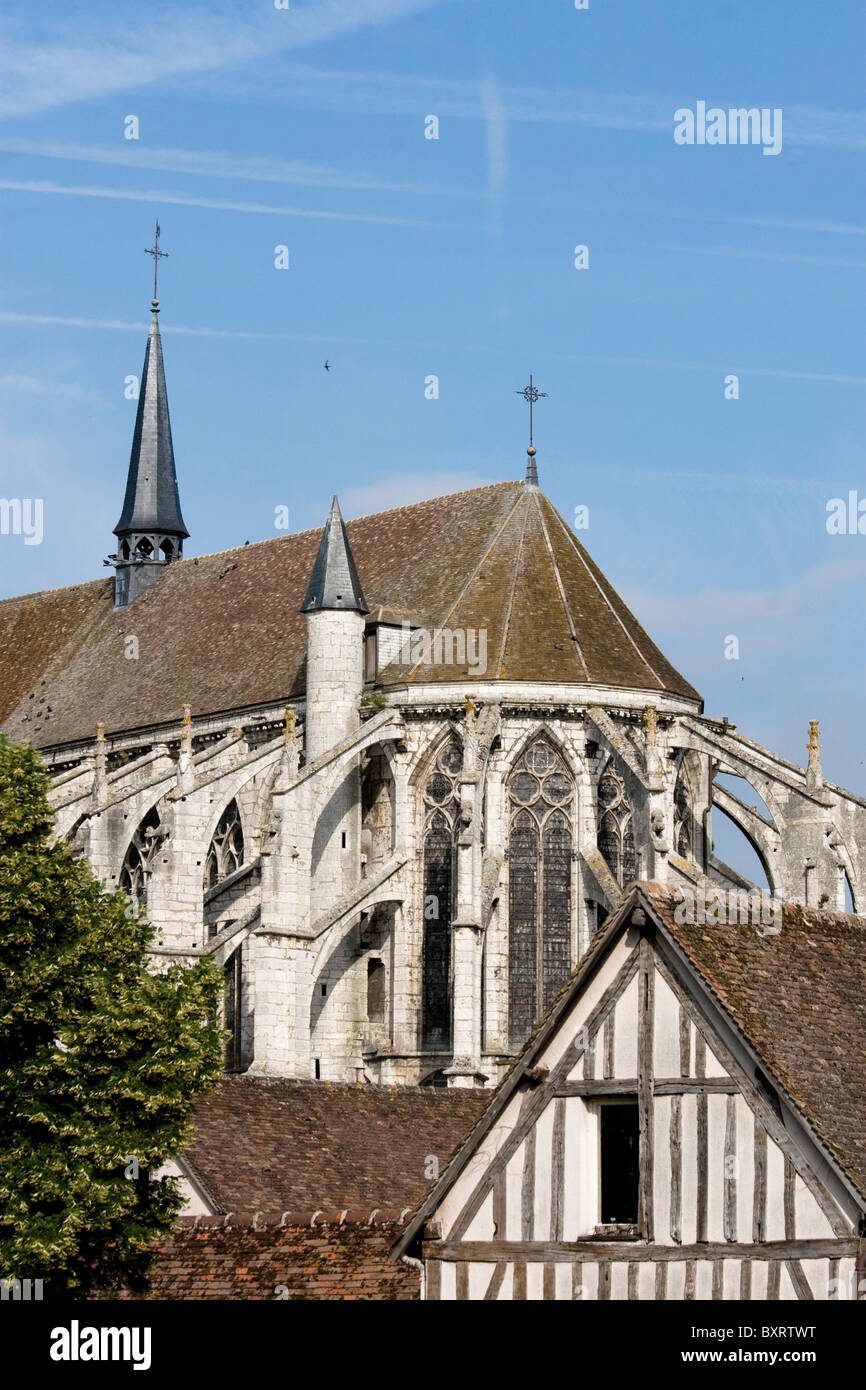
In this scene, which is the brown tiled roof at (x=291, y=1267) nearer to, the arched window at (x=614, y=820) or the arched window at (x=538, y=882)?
the arched window at (x=538, y=882)

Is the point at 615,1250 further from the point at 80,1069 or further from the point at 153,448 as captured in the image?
the point at 153,448

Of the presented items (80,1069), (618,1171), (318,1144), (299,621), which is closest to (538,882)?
(299,621)

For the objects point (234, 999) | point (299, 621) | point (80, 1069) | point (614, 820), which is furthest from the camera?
point (299, 621)

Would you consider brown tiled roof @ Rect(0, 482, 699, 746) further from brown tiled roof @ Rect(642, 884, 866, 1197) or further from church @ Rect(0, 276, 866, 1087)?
brown tiled roof @ Rect(642, 884, 866, 1197)

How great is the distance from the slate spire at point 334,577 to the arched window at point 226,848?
5498mm

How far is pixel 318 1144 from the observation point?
91.0 feet

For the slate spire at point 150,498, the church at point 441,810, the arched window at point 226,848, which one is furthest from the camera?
the slate spire at point 150,498

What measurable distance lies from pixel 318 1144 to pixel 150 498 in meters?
35.0

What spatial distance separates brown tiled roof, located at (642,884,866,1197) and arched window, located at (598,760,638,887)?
978 inches

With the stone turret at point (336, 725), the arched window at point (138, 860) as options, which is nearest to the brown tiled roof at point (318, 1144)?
the stone turret at point (336, 725)

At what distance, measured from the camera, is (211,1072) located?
2405 centimetres

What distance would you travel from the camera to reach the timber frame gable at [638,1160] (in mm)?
16750

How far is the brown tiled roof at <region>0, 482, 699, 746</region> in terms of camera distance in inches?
1779

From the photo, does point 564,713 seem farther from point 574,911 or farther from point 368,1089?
point 368,1089
